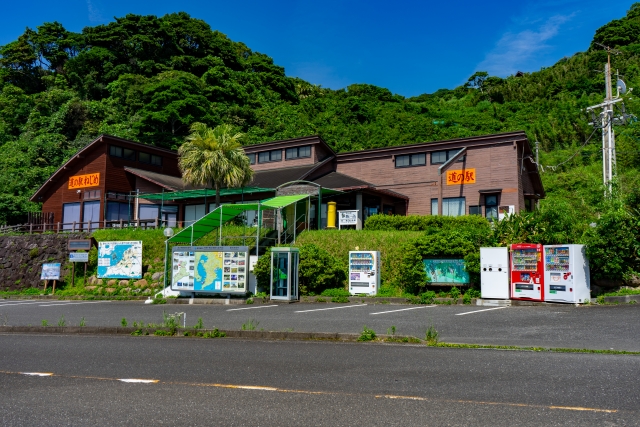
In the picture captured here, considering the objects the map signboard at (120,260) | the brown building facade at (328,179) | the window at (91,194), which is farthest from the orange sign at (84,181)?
the map signboard at (120,260)

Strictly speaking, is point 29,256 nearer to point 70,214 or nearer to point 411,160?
point 70,214

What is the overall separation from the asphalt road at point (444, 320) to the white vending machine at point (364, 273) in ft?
6.41

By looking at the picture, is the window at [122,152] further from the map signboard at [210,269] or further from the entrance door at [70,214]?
the map signboard at [210,269]

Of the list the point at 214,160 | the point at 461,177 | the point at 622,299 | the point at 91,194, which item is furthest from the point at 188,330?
the point at 91,194

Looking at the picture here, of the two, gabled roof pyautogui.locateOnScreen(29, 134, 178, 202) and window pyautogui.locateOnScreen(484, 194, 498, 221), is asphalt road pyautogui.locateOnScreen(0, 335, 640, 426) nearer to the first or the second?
window pyautogui.locateOnScreen(484, 194, 498, 221)

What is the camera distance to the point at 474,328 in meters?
12.1

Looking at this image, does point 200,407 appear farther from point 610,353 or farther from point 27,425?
point 610,353

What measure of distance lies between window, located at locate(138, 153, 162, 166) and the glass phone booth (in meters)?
22.6

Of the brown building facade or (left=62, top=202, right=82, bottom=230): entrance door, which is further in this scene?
(left=62, top=202, right=82, bottom=230): entrance door

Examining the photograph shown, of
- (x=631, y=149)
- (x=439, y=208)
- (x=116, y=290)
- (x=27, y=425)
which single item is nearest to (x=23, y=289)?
(x=116, y=290)

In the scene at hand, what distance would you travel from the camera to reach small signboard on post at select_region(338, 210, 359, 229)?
27.1m

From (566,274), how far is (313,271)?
9.13 meters

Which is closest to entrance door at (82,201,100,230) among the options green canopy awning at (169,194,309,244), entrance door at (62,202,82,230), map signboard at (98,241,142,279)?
entrance door at (62,202,82,230)

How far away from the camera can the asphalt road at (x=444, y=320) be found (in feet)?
35.0
